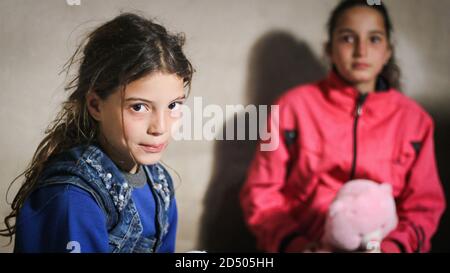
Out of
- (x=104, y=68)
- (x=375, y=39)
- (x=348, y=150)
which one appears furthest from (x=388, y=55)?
(x=104, y=68)

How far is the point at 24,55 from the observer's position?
107 centimetres

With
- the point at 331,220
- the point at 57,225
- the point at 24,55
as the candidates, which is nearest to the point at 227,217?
the point at 331,220

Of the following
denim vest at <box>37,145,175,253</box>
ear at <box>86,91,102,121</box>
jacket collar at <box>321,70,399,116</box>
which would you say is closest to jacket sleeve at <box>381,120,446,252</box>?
jacket collar at <box>321,70,399,116</box>

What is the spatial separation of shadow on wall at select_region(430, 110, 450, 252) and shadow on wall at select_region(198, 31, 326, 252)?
0.96 feet

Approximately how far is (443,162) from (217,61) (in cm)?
57

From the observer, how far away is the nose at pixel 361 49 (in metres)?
1.04

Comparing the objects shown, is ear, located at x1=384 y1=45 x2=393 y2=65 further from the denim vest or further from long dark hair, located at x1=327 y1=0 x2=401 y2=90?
the denim vest

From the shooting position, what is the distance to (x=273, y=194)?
1074 millimetres

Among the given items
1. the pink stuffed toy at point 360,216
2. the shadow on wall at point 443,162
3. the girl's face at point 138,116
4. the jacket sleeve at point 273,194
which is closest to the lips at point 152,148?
the girl's face at point 138,116

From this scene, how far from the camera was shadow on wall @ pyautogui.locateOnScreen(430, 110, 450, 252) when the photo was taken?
1.10 metres

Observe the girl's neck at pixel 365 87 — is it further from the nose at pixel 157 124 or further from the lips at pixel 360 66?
the nose at pixel 157 124

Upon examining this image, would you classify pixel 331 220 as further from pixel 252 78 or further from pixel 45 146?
pixel 45 146

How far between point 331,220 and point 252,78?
358 mm

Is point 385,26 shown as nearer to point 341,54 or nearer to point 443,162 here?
point 341,54
